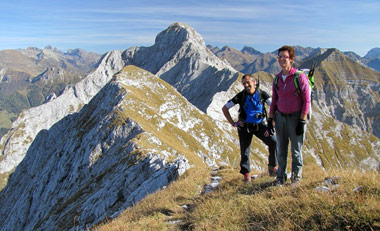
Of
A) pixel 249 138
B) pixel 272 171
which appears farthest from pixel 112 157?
pixel 272 171

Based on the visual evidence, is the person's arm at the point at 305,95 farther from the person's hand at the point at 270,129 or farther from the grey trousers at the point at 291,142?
the person's hand at the point at 270,129

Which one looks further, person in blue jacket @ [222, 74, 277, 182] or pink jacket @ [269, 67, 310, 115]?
person in blue jacket @ [222, 74, 277, 182]

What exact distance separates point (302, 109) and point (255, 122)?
8.99 ft

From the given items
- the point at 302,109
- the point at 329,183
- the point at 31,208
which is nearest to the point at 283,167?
the point at 329,183

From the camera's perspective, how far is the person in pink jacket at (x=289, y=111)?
844 centimetres

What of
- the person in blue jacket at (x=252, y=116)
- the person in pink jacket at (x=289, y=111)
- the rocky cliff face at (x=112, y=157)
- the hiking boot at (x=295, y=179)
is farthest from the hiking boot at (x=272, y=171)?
the rocky cliff face at (x=112, y=157)

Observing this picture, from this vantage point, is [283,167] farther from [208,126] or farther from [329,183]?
[208,126]

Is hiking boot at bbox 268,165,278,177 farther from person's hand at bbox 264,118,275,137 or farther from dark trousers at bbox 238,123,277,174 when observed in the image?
person's hand at bbox 264,118,275,137

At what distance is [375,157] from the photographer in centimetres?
17312

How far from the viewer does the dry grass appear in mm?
5477

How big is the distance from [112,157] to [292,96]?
1542 inches

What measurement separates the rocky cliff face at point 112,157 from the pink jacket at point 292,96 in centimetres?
988

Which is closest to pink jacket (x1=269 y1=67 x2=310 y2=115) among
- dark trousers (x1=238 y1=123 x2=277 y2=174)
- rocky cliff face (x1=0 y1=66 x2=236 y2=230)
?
dark trousers (x1=238 y1=123 x2=277 y2=174)

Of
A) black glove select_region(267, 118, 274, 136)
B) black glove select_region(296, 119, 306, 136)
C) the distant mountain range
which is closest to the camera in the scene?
black glove select_region(296, 119, 306, 136)
